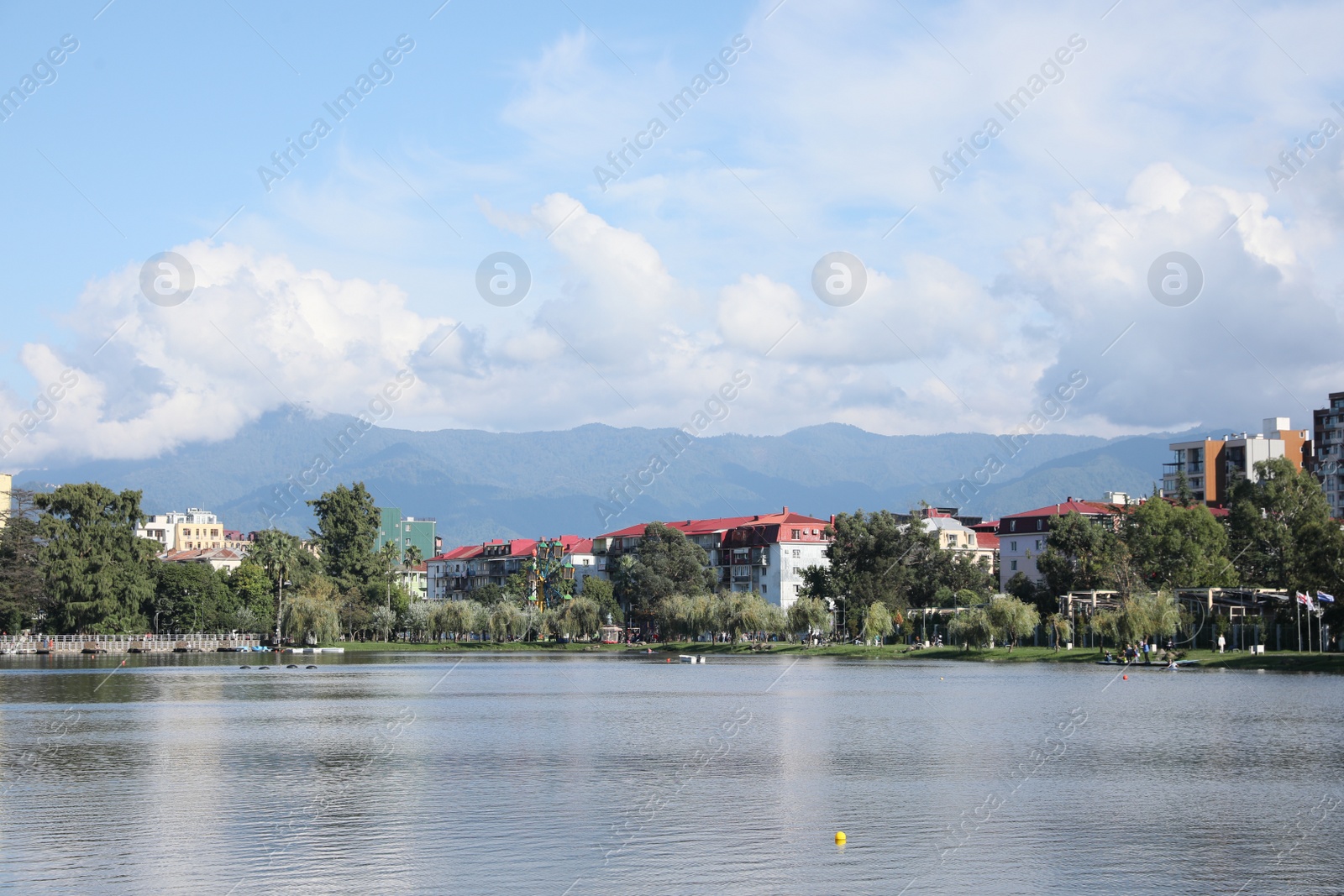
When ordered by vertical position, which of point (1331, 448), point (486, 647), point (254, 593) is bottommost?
point (486, 647)

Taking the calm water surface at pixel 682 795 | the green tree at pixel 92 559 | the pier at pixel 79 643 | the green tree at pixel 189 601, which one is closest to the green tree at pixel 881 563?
the green tree at pixel 189 601

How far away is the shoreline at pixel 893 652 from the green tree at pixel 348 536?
976 centimetres

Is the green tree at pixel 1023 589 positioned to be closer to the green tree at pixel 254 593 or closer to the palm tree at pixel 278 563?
the palm tree at pixel 278 563

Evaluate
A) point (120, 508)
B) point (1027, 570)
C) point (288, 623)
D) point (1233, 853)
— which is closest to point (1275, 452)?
point (1027, 570)

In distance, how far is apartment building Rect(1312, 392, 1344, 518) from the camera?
615 ft

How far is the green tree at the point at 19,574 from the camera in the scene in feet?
424

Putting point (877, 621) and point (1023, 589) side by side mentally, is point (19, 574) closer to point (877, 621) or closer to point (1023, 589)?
point (877, 621)

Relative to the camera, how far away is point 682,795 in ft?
102

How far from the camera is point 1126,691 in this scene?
218 ft

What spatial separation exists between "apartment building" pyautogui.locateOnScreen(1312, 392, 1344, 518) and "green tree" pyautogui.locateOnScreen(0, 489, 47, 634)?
161 m

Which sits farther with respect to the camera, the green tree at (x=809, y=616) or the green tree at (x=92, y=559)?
the green tree at (x=809, y=616)

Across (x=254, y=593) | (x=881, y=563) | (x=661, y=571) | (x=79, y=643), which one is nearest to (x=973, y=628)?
(x=881, y=563)

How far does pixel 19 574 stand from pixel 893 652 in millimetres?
84575

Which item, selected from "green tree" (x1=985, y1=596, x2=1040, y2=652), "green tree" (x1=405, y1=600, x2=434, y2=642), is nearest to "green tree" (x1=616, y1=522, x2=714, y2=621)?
"green tree" (x1=405, y1=600, x2=434, y2=642)
